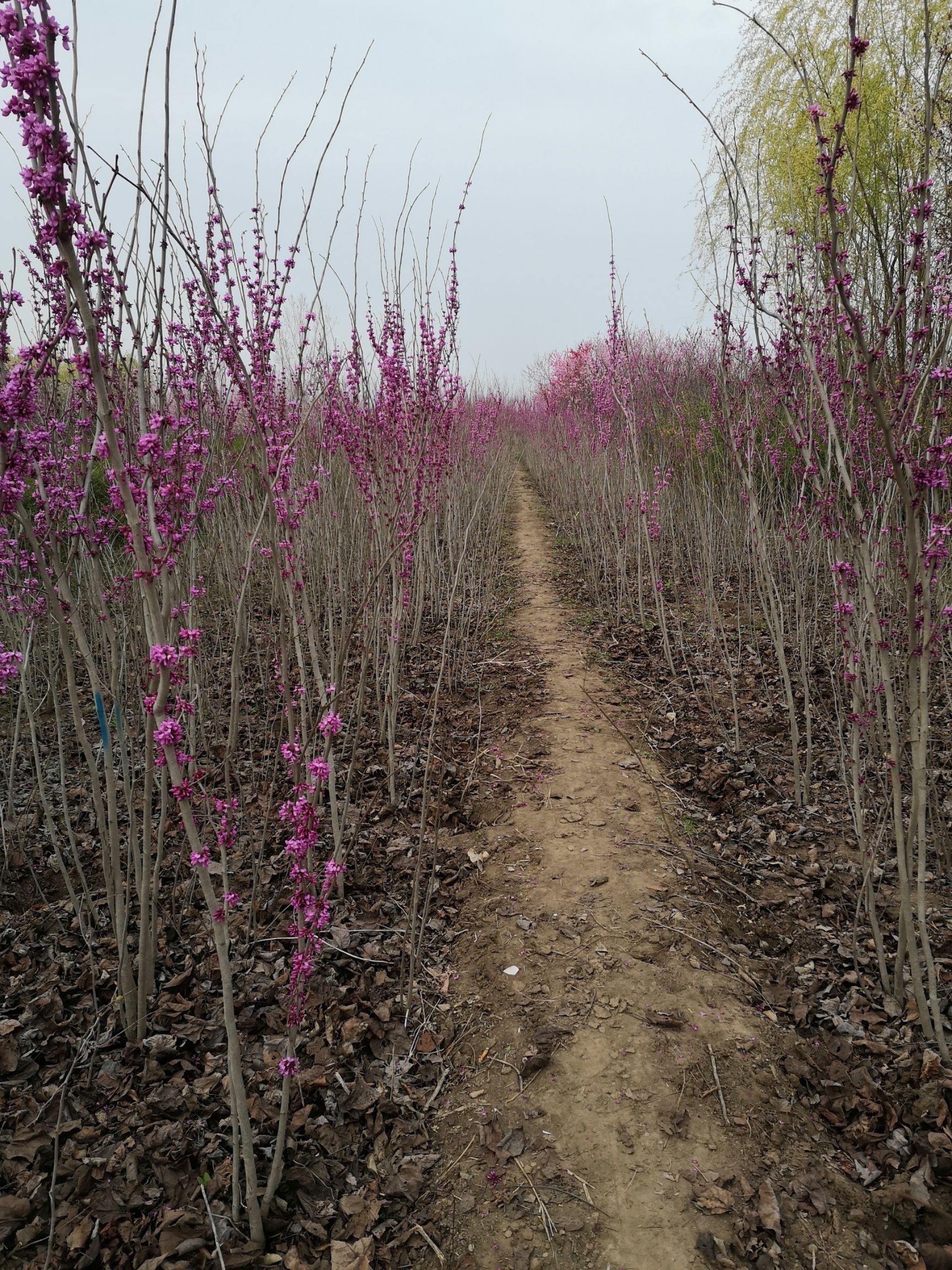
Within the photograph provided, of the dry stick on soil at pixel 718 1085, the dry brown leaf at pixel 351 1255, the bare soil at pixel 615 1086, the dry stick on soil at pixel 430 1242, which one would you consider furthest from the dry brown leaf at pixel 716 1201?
the dry brown leaf at pixel 351 1255

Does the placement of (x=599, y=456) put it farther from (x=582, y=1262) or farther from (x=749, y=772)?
(x=582, y=1262)

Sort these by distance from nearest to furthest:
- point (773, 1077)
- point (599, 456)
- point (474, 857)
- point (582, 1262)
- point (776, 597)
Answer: point (582, 1262)
point (773, 1077)
point (474, 857)
point (776, 597)
point (599, 456)

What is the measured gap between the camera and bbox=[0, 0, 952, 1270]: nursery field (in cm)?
151

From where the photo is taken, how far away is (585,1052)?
1986 millimetres

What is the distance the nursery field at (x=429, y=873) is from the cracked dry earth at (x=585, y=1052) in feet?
0.04

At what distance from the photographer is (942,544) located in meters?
1.74

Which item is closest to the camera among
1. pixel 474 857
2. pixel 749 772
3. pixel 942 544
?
pixel 942 544

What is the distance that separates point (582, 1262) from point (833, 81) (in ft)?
31.9

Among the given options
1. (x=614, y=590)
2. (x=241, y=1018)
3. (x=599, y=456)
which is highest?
(x=599, y=456)

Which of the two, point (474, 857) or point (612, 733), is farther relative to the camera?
point (612, 733)

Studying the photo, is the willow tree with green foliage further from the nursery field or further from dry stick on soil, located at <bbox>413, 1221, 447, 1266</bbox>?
dry stick on soil, located at <bbox>413, 1221, 447, 1266</bbox>

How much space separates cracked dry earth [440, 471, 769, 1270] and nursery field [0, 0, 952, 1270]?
0.4 inches

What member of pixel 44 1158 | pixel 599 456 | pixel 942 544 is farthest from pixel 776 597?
pixel 599 456

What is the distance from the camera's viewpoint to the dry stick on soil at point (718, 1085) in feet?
5.80
